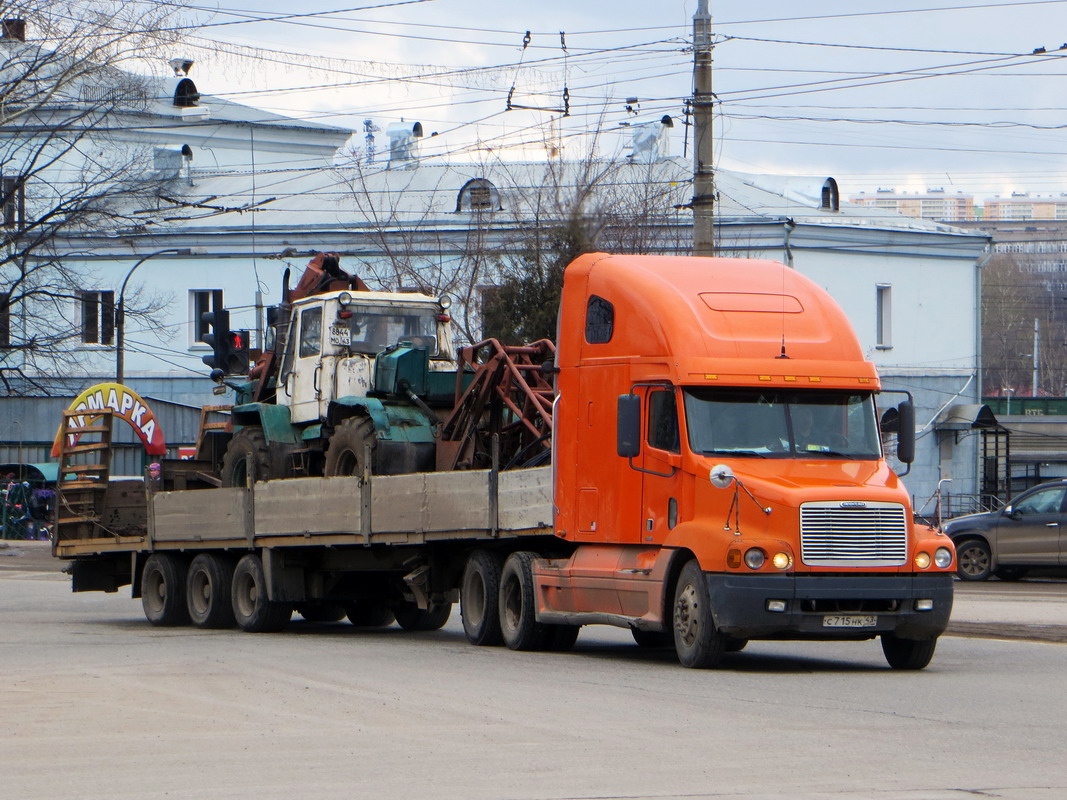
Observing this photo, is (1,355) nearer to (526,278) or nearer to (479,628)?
(526,278)

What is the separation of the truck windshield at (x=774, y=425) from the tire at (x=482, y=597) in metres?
3.11

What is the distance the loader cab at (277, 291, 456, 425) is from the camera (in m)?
19.5

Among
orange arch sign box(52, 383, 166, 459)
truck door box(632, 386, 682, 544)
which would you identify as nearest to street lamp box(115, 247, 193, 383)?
orange arch sign box(52, 383, 166, 459)

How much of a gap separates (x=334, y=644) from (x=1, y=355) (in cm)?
2385

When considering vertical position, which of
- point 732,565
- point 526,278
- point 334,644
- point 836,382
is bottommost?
point 334,644

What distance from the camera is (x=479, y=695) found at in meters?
12.1

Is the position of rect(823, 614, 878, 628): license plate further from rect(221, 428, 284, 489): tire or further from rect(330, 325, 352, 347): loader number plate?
rect(221, 428, 284, 489): tire

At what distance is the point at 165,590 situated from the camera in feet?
71.1

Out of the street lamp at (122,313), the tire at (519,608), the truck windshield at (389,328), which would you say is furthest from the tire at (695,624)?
the street lamp at (122,313)

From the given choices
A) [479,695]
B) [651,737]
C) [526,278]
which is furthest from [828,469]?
[526,278]

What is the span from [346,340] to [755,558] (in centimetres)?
765

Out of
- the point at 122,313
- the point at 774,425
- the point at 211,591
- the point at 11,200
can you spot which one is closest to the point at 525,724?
the point at 774,425

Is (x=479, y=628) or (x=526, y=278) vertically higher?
(x=526, y=278)

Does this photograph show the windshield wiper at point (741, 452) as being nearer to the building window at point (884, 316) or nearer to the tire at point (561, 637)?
the tire at point (561, 637)
